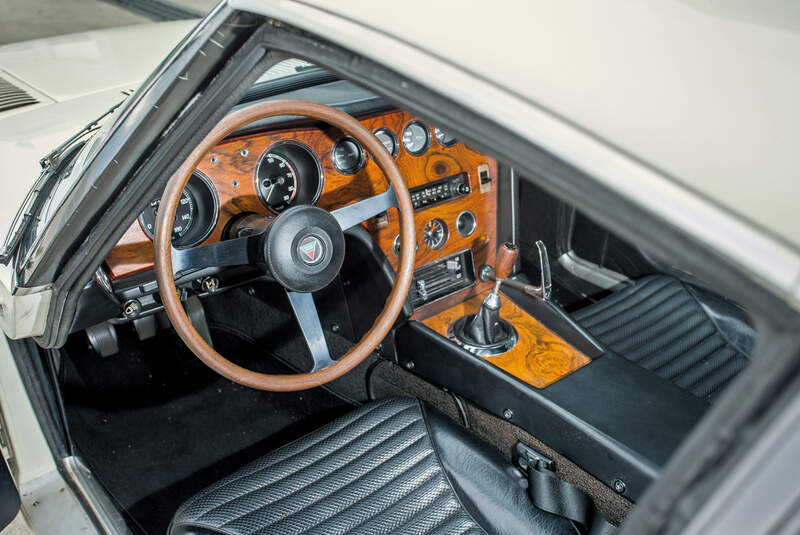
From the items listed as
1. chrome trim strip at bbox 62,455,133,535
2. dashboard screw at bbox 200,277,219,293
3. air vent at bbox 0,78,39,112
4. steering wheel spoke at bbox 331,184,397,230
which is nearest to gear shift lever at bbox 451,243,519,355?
steering wheel spoke at bbox 331,184,397,230

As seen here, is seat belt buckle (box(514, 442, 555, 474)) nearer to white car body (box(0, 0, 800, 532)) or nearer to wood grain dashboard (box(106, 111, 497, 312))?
wood grain dashboard (box(106, 111, 497, 312))

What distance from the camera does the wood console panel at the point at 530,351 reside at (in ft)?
6.07

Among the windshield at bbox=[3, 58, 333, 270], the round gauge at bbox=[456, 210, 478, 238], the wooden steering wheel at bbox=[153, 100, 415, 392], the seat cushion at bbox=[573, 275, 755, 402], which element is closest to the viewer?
the windshield at bbox=[3, 58, 333, 270]

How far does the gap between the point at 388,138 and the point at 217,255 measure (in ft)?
2.48

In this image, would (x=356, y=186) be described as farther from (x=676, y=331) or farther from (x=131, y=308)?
(x=676, y=331)

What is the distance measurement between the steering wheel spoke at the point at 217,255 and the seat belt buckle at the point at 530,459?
2.88 feet

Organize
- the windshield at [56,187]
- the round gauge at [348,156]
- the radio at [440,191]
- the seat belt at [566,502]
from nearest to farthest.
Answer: the windshield at [56,187], the seat belt at [566,502], the round gauge at [348,156], the radio at [440,191]

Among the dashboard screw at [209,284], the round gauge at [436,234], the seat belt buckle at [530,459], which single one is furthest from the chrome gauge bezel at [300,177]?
the seat belt buckle at [530,459]

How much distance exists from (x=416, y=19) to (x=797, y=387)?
48 centimetres

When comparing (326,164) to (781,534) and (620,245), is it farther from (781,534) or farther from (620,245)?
(781,534)

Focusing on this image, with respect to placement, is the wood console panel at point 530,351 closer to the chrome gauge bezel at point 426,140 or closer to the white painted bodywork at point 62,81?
the chrome gauge bezel at point 426,140

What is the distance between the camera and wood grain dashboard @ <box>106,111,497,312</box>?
165 cm

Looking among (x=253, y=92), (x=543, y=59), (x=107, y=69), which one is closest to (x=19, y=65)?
(x=107, y=69)

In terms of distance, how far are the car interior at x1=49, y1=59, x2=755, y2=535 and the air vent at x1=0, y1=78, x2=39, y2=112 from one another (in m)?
0.73
